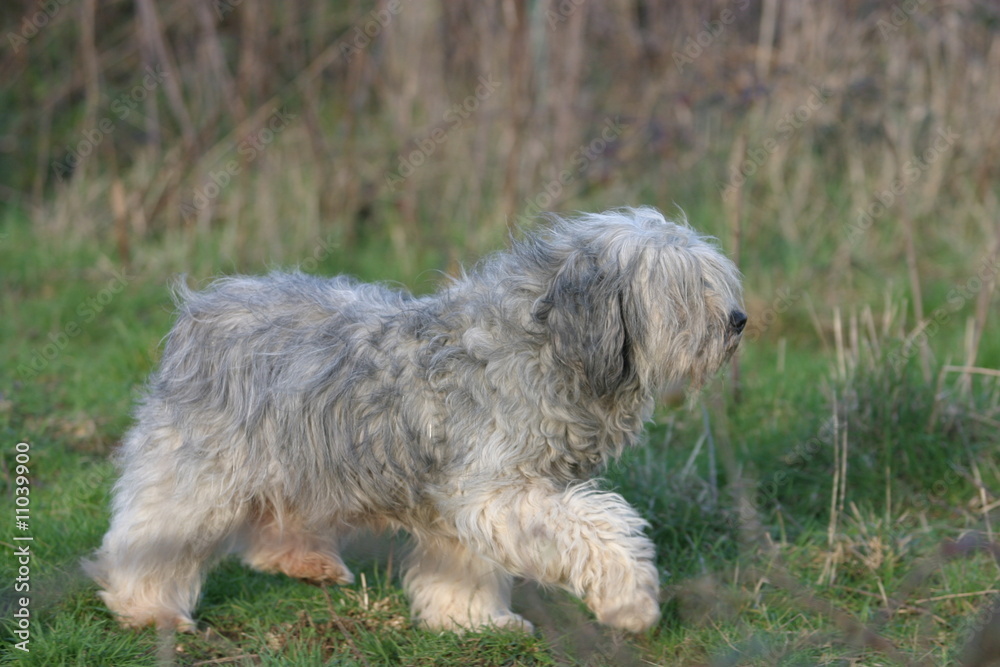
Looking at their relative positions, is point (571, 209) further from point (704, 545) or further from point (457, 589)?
point (457, 589)

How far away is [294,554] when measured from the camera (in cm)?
416

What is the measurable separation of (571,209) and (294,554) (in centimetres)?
437

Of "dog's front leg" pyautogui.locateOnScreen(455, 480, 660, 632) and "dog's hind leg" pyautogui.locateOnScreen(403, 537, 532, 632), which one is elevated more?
"dog's front leg" pyautogui.locateOnScreen(455, 480, 660, 632)

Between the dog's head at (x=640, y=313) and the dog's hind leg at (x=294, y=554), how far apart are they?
134 centimetres

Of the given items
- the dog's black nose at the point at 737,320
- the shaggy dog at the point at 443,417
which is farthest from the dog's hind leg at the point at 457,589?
the dog's black nose at the point at 737,320

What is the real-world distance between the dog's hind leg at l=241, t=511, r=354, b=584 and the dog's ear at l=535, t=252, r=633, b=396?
1.29m

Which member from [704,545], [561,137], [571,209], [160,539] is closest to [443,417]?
[160,539]

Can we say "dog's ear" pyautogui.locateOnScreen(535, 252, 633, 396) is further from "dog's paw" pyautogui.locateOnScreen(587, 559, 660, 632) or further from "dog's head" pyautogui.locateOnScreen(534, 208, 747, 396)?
"dog's paw" pyautogui.locateOnScreen(587, 559, 660, 632)

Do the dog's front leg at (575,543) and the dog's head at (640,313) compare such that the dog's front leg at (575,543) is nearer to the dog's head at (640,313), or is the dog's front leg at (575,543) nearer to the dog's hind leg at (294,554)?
the dog's head at (640,313)

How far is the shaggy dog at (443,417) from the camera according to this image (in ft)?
11.0

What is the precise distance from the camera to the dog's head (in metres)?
3.37

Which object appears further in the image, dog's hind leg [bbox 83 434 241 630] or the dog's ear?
dog's hind leg [bbox 83 434 241 630]

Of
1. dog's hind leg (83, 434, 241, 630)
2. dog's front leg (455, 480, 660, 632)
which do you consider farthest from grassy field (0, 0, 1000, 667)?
dog's front leg (455, 480, 660, 632)

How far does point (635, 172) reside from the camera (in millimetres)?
8188
